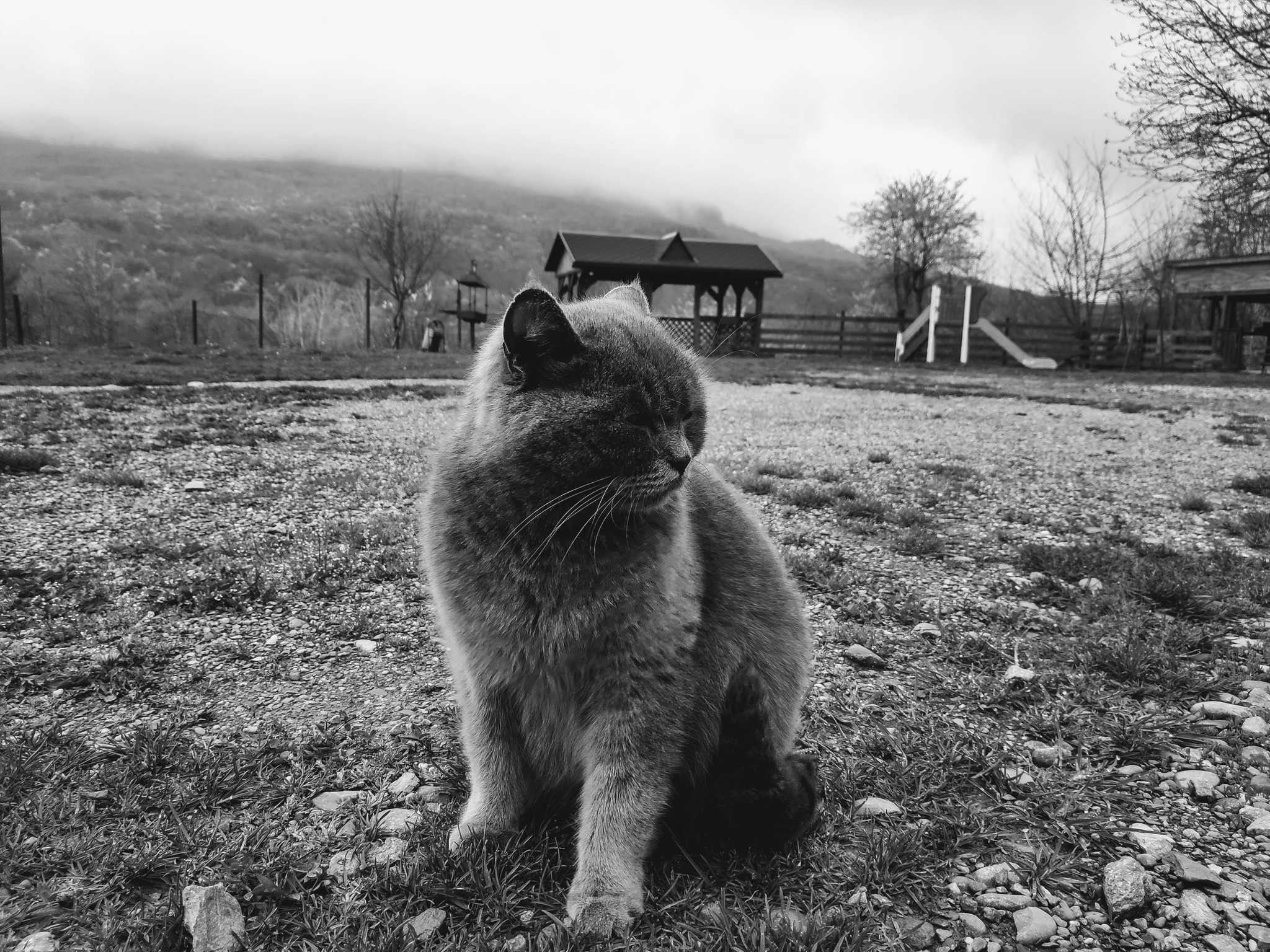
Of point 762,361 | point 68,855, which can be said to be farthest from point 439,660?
point 762,361

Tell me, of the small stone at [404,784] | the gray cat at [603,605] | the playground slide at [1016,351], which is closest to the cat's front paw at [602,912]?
the gray cat at [603,605]

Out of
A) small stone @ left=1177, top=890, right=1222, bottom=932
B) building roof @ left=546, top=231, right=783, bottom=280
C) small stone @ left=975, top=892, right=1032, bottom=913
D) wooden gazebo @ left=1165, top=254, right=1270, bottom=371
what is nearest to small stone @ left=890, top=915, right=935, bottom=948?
small stone @ left=975, top=892, right=1032, bottom=913

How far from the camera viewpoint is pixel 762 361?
2980cm

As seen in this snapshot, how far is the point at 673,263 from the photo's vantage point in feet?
113

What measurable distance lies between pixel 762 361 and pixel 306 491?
83.3 ft

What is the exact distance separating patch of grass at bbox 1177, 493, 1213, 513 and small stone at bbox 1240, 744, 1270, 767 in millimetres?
4237

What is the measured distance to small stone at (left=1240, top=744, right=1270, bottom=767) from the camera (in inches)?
104

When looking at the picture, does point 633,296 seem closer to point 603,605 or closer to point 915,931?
point 603,605

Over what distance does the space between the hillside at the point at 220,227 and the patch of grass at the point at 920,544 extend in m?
38.7

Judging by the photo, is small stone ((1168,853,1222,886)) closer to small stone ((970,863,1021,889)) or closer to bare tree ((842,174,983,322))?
small stone ((970,863,1021,889))

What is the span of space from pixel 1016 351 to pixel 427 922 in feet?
108

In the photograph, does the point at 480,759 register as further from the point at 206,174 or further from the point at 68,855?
the point at 206,174

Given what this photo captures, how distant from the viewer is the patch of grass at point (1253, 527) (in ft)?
17.4

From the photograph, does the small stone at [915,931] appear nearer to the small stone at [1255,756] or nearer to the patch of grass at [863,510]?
the small stone at [1255,756]
